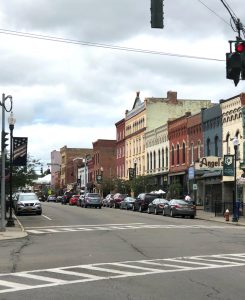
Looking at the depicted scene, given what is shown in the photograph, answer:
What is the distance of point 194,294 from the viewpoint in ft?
30.9

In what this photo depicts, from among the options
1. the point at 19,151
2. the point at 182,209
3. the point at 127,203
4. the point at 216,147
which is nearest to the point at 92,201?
the point at 127,203

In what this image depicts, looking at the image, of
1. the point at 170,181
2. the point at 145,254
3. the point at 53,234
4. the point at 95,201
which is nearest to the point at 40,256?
the point at 145,254

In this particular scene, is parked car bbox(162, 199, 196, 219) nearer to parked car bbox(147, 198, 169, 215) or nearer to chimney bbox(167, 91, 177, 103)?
parked car bbox(147, 198, 169, 215)

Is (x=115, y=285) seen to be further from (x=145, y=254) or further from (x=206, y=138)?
(x=206, y=138)

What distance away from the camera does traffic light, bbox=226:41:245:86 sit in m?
13.6

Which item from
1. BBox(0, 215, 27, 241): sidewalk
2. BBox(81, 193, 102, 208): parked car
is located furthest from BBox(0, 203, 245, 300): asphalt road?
BBox(81, 193, 102, 208): parked car

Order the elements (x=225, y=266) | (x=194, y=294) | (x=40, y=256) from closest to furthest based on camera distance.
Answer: (x=194, y=294), (x=225, y=266), (x=40, y=256)

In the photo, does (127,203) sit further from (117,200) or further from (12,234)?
(12,234)

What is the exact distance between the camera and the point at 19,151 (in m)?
29.9

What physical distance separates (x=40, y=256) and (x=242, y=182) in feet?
87.1

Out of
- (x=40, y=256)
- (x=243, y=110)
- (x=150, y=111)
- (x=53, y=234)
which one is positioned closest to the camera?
(x=40, y=256)

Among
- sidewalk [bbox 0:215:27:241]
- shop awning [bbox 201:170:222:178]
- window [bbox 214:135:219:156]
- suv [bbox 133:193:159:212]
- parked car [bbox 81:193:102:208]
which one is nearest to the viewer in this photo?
sidewalk [bbox 0:215:27:241]

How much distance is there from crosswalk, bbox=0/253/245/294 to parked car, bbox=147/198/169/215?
89.8ft

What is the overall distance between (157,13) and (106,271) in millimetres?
5579
